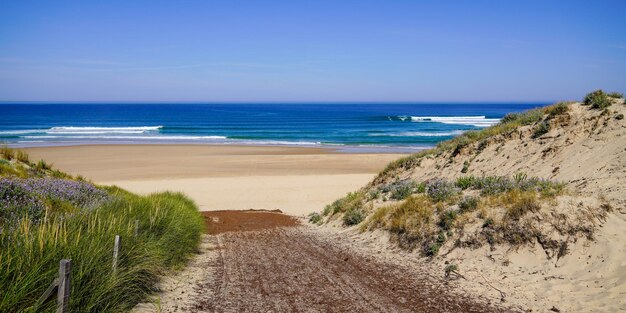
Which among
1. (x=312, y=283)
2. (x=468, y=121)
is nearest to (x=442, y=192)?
(x=312, y=283)

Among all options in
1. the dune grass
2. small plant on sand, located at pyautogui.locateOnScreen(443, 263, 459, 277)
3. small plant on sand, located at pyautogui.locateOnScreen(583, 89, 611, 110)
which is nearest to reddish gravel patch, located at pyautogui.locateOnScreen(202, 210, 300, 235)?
the dune grass

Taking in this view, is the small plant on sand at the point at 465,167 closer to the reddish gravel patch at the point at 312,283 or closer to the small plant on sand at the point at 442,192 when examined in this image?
the small plant on sand at the point at 442,192

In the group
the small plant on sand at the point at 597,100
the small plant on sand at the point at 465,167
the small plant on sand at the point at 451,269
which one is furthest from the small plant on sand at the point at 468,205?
the small plant on sand at the point at 597,100

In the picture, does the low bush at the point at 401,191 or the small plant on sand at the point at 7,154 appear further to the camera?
the small plant on sand at the point at 7,154

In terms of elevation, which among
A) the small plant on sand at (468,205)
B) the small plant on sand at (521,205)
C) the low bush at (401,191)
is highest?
the small plant on sand at (521,205)

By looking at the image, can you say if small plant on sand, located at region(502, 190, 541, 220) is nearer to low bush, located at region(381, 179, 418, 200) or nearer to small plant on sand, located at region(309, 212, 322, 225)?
low bush, located at region(381, 179, 418, 200)

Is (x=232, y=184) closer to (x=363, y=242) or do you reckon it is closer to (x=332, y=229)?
(x=332, y=229)

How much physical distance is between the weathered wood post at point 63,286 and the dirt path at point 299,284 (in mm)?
2114

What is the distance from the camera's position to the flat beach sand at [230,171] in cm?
2317

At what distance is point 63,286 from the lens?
4.60 metres

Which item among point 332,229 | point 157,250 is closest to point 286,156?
point 332,229

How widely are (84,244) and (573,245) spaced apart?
7.66 metres

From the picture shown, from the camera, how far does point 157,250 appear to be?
7.77 metres

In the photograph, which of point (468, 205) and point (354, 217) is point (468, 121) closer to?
point (354, 217)
